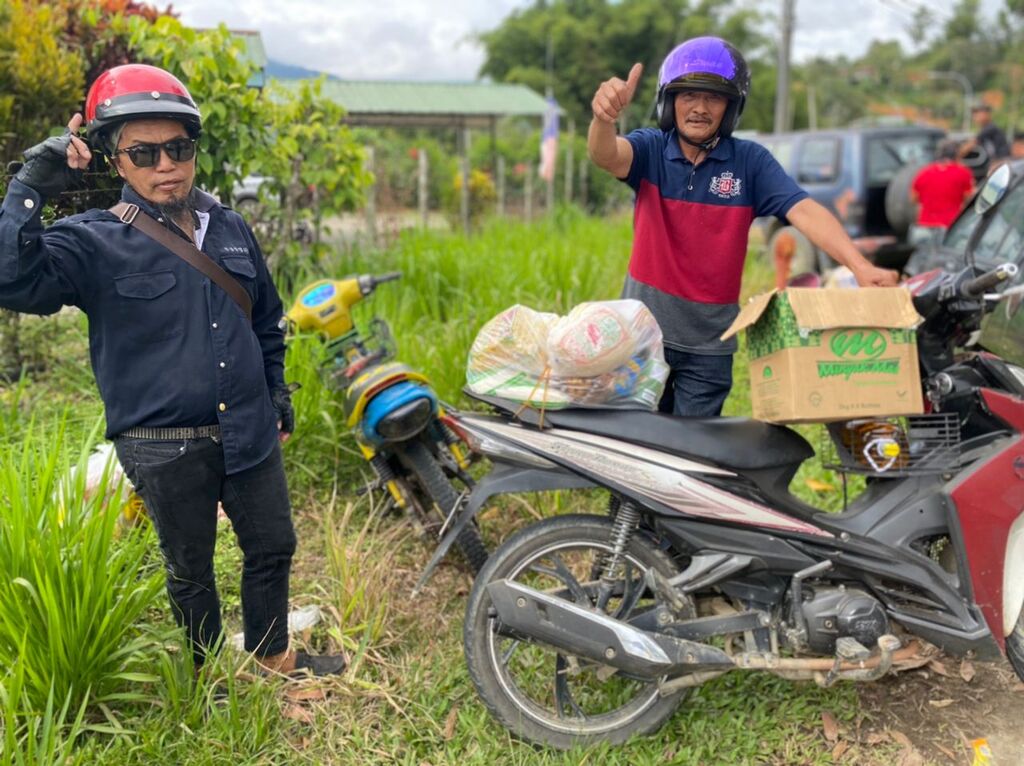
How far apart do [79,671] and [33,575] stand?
28cm

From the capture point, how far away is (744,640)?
2490mm

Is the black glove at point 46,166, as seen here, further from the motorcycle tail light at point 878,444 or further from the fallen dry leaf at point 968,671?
the fallen dry leaf at point 968,671

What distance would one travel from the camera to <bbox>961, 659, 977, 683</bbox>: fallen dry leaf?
9.37 ft

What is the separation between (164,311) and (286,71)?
3.58 m

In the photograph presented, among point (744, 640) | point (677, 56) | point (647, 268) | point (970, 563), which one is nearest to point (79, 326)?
point (647, 268)

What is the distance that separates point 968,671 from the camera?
2.88 meters

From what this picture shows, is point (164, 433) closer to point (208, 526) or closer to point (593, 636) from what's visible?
point (208, 526)

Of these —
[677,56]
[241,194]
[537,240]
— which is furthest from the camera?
[537,240]

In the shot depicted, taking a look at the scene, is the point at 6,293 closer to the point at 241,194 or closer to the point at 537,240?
the point at 241,194

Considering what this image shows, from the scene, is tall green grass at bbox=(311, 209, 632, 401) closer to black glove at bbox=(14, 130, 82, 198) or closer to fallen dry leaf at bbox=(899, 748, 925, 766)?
black glove at bbox=(14, 130, 82, 198)

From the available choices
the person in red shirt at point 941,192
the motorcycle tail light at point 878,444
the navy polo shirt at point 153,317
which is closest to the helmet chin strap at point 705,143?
the motorcycle tail light at point 878,444

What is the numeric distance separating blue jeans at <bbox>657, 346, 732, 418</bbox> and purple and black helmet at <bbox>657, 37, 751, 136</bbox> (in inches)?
30.9

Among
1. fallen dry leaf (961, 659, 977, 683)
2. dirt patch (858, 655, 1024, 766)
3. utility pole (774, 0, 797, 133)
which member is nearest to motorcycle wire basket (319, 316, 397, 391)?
dirt patch (858, 655, 1024, 766)

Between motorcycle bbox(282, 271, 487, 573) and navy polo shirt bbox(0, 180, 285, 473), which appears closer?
navy polo shirt bbox(0, 180, 285, 473)
